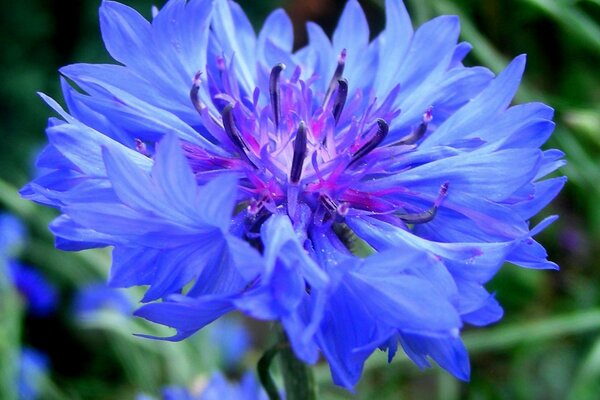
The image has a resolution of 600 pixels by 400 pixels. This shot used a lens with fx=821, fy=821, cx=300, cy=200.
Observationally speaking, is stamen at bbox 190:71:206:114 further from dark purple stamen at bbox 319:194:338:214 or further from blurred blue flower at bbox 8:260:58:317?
blurred blue flower at bbox 8:260:58:317

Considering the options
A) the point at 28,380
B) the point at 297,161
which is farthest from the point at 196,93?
the point at 28,380

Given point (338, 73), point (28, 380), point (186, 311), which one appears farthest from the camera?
point (28, 380)

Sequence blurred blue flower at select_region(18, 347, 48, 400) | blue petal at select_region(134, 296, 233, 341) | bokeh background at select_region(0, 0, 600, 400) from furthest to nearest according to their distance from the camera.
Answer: blurred blue flower at select_region(18, 347, 48, 400), bokeh background at select_region(0, 0, 600, 400), blue petal at select_region(134, 296, 233, 341)

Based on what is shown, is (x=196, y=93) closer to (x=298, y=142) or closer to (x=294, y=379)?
(x=298, y=142)

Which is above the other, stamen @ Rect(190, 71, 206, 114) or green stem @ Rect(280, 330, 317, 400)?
stamen @ Rect(190, 71, 206, 114)

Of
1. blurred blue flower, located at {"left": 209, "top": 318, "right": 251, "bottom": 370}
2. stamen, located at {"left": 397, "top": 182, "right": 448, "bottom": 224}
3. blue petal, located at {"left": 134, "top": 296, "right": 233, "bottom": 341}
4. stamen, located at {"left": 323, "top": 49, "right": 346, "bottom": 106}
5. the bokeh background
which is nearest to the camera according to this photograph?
blue petal, located at {"left": 134, "top": 296, "right": 233, "bottom": 341}

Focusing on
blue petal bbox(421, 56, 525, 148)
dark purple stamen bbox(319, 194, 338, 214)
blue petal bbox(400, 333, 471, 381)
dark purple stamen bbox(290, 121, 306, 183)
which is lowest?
blue petal bbox(400, 333, 471, 381)

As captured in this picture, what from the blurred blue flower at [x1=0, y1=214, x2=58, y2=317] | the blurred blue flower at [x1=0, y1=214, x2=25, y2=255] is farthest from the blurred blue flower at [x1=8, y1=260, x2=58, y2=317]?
the blurred blue flower at [x1=0, y1=214, x2=25, y2=255]

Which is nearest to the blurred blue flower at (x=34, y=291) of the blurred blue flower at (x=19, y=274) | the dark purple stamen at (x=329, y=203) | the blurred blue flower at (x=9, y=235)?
the blurred blue flower at (x=19, y=274)
